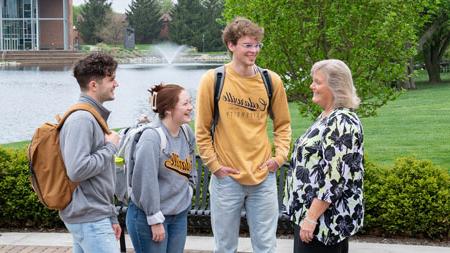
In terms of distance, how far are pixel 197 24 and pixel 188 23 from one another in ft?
4.30

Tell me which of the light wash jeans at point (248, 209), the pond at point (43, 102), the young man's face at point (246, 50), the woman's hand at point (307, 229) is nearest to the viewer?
the woman's hand at point (307, 229)

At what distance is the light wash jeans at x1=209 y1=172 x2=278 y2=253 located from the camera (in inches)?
209

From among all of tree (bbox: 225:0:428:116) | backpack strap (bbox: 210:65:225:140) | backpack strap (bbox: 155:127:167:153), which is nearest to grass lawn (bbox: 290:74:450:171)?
tree (bbox: 225:0:428:116)

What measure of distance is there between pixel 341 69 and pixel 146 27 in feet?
321

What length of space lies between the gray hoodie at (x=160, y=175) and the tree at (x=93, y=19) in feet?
306

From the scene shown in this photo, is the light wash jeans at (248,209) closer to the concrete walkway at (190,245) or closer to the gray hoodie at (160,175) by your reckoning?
the gray hoodie at (160,175)

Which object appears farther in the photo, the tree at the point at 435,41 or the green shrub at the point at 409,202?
the tree at the point at 435,41

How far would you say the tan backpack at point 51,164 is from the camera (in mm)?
4199

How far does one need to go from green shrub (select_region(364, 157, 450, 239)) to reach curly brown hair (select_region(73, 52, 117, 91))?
4012mm

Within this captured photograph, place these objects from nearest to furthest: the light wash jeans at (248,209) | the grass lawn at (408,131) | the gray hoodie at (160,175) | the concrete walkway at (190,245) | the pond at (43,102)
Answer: the gray hoodie at (160,175) → the light wash jeans at (248,209) → the concrete walkway at (190,245) → the grass lawn at (408,131) → the pond at (43,102)

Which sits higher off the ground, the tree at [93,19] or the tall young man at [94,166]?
the tree at [93,19]

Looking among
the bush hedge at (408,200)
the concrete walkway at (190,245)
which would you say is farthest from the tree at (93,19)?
the bush hedge at (408,200)

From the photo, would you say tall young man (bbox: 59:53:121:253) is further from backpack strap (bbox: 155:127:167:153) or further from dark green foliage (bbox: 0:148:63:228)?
dark green foliage (bbox: 0:148:63:228)

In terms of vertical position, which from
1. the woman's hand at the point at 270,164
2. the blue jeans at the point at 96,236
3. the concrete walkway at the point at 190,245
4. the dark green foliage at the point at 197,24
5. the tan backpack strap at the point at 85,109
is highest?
the dark green foliage at the point at 197,24
